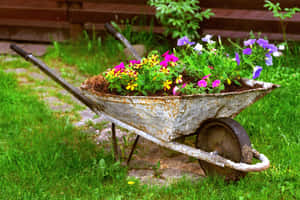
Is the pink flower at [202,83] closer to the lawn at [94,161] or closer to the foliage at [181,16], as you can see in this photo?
the lawn at [94,161]

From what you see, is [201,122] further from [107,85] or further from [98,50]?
[98,50]

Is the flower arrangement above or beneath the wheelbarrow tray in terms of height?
above

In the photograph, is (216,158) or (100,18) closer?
(216,158)

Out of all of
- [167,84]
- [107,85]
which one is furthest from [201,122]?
[107,85]

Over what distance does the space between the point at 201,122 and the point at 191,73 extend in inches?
14.7

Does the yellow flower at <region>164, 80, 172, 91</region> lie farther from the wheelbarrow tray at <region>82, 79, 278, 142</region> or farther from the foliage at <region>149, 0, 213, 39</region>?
the foliage at <region>149, 0, 213, 39</region>

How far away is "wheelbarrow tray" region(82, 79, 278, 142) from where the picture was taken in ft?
8.33

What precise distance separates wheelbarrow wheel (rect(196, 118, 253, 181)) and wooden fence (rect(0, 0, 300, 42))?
3.12 meters

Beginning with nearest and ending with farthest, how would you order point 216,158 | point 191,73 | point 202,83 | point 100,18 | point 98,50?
point 216,158, point 202,83, point 191,73, point 98,50, point 100,18

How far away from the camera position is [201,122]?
2.73 m

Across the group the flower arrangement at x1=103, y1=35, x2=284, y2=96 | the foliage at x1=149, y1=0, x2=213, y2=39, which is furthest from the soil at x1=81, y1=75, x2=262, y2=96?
the foliage at x1=149, y1=0, x2=213, y2=39

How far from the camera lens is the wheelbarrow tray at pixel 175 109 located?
8.33 ft

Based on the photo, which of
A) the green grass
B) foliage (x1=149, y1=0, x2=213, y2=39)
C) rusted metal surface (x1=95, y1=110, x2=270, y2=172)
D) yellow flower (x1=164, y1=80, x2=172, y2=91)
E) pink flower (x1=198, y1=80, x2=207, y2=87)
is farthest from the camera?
the green grass

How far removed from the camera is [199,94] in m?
2.50
